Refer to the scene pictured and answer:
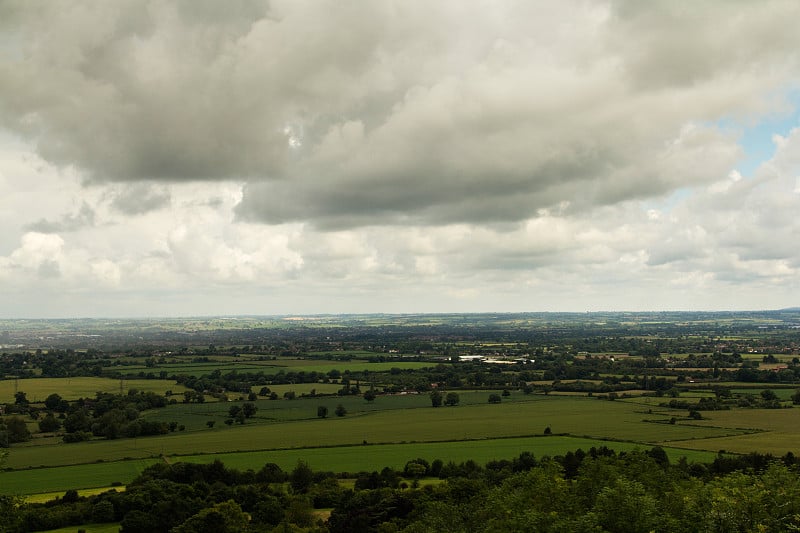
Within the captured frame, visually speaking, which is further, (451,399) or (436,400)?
(451,399)

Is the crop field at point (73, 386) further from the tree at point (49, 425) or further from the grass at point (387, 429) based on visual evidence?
the grass at point (387, 429)

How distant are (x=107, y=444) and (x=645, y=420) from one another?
87.3m

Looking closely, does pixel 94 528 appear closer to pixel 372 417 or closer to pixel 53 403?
pixel 372 417

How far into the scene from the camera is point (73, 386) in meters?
164

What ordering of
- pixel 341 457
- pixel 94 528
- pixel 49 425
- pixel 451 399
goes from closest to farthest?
pixel 94 528 < pixel 341 457 < pixel 49 425 < pixel 451 399

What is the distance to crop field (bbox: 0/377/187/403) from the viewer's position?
14725 centimetres

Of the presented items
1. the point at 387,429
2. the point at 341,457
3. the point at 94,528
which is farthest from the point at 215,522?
the point at 387,429

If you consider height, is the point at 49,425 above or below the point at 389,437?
above

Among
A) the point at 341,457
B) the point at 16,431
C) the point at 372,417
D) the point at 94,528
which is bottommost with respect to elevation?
the point at 372,417

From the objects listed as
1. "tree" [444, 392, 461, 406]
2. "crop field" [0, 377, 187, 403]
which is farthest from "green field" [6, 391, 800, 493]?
"crop field" [0, 377, 187, 403]

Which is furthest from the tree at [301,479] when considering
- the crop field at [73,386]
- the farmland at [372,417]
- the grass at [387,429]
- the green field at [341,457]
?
the crop field at [73,386]

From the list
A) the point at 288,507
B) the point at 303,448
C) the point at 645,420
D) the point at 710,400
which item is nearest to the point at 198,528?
the point at 288,507

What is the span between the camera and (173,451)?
90750 millimetres

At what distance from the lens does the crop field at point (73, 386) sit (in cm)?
14725
